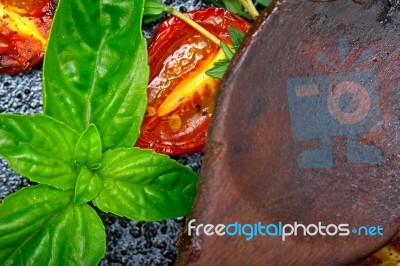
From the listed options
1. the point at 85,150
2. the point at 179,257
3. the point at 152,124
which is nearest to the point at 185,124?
the point at 152,124

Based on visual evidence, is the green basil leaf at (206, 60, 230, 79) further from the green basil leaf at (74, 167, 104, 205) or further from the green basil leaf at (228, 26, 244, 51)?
the green basil leaf at (74, 167, 104, 205)

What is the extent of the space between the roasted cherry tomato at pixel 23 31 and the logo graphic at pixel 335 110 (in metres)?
0.49

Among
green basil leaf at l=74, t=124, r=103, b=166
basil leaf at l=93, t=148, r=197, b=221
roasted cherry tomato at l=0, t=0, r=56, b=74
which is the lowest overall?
basil leaf at l=93, t=148, r=197, b=221

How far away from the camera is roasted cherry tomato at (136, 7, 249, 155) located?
47.8 inches

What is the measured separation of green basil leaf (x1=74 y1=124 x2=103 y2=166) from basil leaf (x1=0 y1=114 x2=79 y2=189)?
0.04ft

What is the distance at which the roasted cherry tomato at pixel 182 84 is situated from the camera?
47.8 inches

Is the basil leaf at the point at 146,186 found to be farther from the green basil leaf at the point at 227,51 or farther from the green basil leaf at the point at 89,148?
the green basil leaf at the point at 227,51

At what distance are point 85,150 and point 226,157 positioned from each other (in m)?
0.26

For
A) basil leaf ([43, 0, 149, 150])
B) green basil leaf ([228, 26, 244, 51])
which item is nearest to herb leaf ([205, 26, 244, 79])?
green basil leaf ([228, 26, 244, 51])

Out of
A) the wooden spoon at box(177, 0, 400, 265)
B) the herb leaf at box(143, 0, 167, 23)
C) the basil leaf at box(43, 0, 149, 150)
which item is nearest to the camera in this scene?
the wooden spoon at box(177, 0, 400, 265)

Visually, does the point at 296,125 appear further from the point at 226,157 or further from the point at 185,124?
the point at 185,124

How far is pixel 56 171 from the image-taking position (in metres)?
1.06

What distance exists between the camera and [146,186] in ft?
3.59

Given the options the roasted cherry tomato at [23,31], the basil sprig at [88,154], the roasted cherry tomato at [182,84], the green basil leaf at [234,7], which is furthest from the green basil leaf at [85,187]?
the green basil leaf at [234,7]
